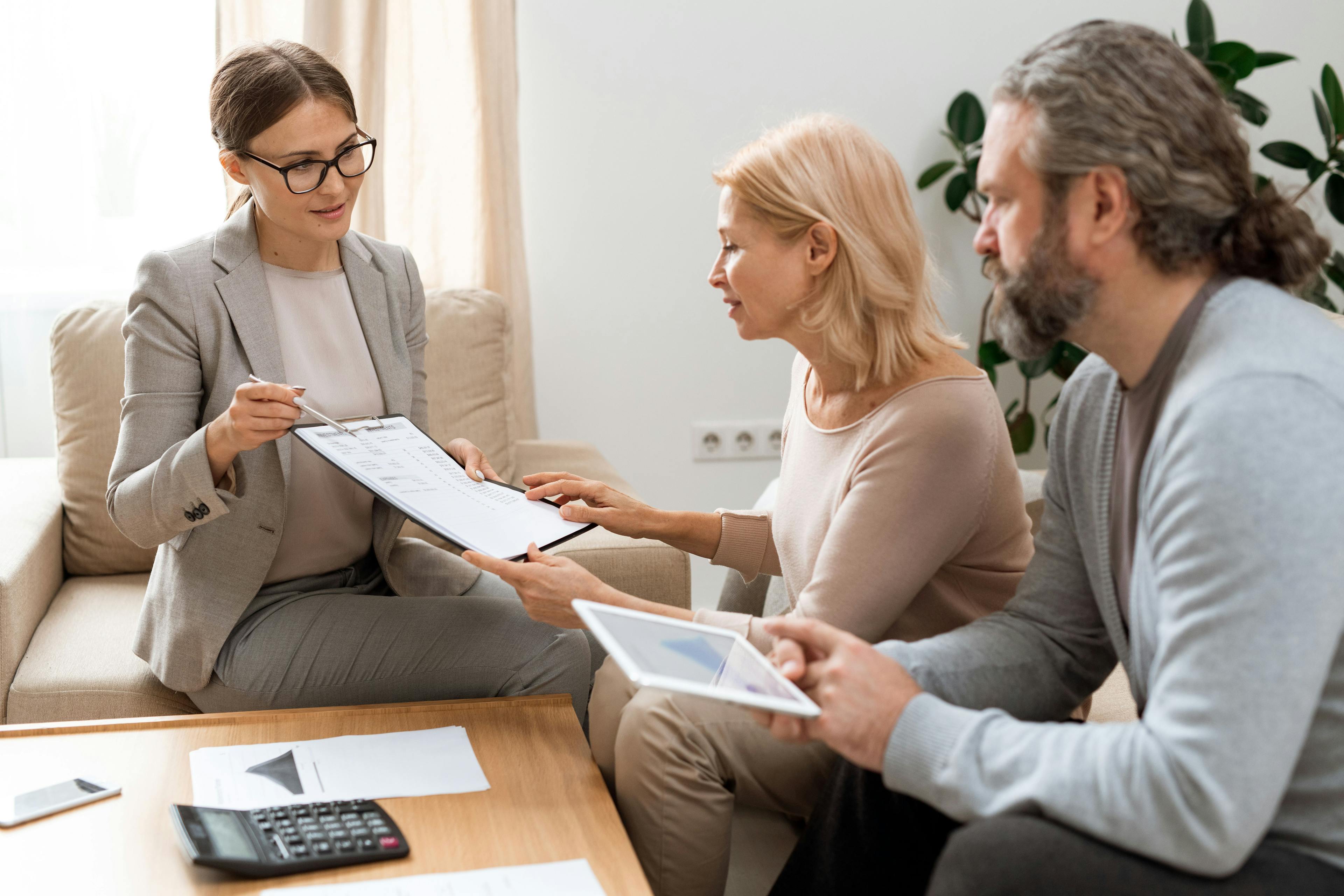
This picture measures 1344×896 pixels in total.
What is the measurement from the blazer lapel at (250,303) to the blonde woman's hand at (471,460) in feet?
0.82

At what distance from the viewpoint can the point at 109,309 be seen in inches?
86.7

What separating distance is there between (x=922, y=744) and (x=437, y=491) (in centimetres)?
79

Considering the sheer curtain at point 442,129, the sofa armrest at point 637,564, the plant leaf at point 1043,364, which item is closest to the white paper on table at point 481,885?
the sofa armrest at point 637,564

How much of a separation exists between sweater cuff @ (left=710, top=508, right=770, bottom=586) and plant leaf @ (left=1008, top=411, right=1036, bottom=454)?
1577mm

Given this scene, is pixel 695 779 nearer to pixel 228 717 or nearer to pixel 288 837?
pixel 288 837

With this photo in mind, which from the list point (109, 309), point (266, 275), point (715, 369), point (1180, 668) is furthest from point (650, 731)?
point (715, 369)

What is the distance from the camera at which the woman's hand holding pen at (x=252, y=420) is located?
140 cm

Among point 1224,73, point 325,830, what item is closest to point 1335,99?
point 1224,73

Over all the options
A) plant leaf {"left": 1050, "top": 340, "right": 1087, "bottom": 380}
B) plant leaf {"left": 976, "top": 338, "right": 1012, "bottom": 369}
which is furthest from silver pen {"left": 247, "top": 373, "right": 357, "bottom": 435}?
plant leaf {"left": 1050, "top": 340, "right": 1087, "bottom": 380}

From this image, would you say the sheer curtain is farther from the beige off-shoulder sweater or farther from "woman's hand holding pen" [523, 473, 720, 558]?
the beige off-shoulder sweater

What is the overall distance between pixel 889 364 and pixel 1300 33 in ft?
8.44

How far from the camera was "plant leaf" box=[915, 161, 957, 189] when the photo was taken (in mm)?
2910

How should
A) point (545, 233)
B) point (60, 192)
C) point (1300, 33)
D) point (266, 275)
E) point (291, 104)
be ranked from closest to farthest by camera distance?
1. point (291, 104)
2. point (266, 275)
3. point (60, 192)
4. point (545, 233)
5. point (1300, 33)

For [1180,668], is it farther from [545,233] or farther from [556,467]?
[545,233]
